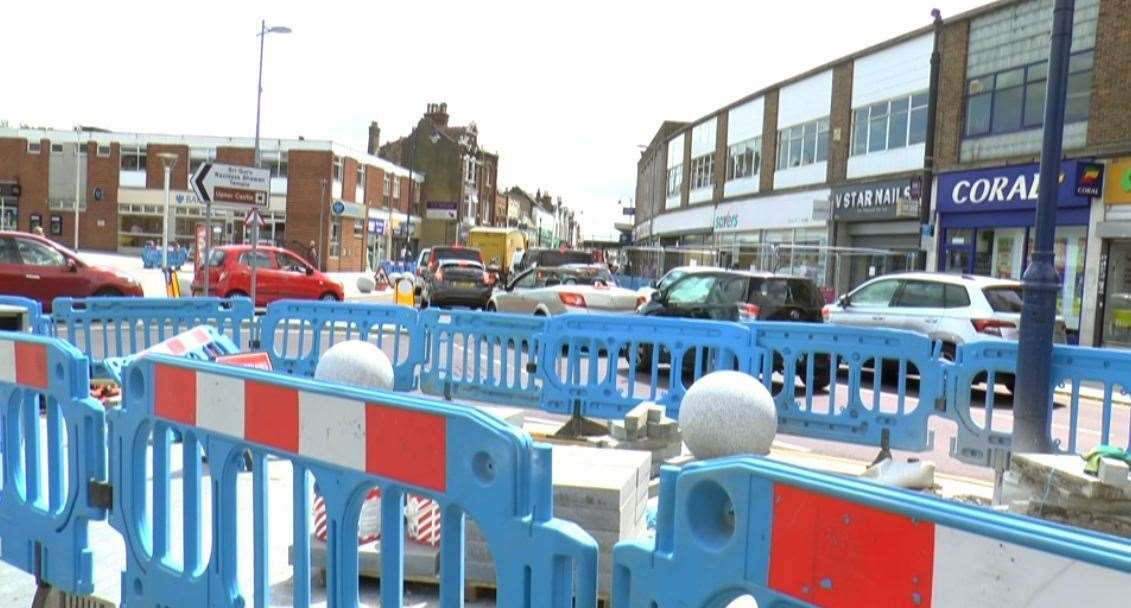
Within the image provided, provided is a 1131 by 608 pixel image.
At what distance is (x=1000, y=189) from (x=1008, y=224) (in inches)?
37.0

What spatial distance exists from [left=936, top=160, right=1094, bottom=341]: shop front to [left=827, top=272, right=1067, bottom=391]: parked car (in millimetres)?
7323

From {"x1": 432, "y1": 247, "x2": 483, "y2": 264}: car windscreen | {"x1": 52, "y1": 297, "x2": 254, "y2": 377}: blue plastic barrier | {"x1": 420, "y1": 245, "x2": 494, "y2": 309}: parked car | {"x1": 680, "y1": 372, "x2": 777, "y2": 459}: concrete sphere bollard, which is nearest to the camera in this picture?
{"x1": 680, "y1": 372, "x2": 777, "y2": 459}: concrete sphere bollard

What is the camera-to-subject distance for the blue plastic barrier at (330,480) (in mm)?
2377

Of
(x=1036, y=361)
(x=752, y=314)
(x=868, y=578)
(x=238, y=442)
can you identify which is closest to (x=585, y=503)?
(x=238, y=442)

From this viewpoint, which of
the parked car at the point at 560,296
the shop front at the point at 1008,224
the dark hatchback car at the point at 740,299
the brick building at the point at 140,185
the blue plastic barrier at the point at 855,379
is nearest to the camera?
the blue plastic barrier at the point at 855,379

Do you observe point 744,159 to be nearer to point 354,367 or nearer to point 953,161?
point 953,161

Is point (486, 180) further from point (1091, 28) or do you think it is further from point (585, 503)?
point (585, 503)

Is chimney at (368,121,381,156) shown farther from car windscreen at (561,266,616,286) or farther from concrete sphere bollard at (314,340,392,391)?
concrete sphere bollard at (314,340,392,391)

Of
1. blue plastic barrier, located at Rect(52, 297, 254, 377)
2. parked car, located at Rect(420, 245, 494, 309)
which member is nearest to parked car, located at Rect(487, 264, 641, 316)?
parked car, located at Rect(420, 245, 494, 309)

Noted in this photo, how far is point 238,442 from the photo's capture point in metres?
3.16

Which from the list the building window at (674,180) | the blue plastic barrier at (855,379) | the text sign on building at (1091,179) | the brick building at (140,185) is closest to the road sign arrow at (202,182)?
Answer: the blue plastic barrier at (855,379)

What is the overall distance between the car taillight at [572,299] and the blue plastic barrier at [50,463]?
10.7 meters

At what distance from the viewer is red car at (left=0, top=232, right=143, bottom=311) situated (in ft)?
54.2

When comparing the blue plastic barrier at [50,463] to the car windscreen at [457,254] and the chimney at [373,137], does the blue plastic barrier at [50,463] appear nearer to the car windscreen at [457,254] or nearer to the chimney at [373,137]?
the car windscreen at [457,254]
